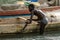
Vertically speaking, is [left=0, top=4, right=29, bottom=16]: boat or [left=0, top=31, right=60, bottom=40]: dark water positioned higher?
[left=0, top=4, right=29, bottom=16]: boat

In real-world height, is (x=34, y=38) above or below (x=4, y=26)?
below

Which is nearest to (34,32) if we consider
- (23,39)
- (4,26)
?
(23,39)

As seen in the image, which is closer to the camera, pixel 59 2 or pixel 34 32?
pixel 34 32

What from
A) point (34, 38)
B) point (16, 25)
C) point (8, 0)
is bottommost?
point (34, 38)

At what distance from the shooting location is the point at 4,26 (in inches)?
227

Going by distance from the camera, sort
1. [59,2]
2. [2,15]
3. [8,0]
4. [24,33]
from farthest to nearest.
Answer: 1. [59,2]
2. [8,0]
3. [2,15]
4. [24,33]

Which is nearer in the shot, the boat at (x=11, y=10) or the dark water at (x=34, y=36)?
the dark water at (x=34, y=36)

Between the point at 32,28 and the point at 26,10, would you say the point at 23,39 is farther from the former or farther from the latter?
the point at 26,10

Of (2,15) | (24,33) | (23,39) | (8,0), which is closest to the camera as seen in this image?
(23,39)

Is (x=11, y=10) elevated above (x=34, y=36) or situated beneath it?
elevated above

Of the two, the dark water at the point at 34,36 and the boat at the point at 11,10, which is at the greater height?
the boat at the point at 11,10

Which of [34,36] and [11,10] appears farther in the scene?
[11,10]

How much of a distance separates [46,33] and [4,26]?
1.51 metres

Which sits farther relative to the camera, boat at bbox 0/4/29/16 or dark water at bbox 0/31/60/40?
boat at bbox 0/4/29/16
